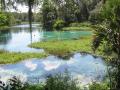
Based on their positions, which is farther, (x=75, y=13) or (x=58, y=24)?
(x=75, y=13)

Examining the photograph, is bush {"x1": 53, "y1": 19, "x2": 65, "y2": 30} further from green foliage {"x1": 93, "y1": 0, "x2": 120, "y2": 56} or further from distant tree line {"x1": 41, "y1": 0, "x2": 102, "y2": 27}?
green foliage {"x1": 93, "y1": 0, "x2": 120, "y2": 56}

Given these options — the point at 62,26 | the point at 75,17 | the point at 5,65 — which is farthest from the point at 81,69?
the point at 75,17

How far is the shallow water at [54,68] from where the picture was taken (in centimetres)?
1847

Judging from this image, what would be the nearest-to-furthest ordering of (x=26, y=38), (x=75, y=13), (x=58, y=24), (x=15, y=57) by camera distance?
(x=15, y=57) < (x=26, y=38) < (x=58, y=24) < (x=75, y=13)

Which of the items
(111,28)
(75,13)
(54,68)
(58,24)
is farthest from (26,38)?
(111,28)

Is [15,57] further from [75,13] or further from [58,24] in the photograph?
[75,13]

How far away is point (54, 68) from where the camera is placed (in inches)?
855

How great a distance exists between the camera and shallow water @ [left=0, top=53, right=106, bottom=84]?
1847 centimetres

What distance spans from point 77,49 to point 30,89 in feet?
74.0

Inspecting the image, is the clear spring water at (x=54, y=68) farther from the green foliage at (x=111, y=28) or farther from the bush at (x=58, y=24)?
the bush at (x=58, y=24)

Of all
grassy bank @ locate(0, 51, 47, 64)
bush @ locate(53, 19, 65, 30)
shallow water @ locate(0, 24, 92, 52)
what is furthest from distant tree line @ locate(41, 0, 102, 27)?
grassy bank @ locate(0, 51, 47, 64)

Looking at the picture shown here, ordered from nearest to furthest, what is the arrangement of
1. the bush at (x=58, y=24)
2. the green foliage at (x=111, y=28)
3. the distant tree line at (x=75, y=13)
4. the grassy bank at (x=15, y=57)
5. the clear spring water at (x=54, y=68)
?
the green foliage at (x=111, y=28) → the clear spring water at (x=54, y=68) → the grassy bank at (x=15, y=57) → the bush at (x=58, y=24) → the distant tree line at (x=75, y=13)

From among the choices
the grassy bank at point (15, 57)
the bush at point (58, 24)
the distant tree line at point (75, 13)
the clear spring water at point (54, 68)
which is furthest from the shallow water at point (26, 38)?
the distant tree line at point (75, 13)

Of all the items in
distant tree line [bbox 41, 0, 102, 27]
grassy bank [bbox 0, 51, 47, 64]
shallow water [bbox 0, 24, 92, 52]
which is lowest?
shallow water [bbox 0, 24, 92, 52]
